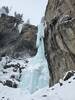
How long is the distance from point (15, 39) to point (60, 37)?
33527mm

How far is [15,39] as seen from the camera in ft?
171

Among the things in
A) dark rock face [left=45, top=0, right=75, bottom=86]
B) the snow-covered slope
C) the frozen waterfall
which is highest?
dark rock face [left=45, top=0, right=75, bottom=86]

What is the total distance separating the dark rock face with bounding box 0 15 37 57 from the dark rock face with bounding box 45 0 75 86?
2701 cm

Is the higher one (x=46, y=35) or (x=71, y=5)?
(x=71, y=5)

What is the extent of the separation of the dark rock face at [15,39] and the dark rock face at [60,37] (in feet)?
88.6

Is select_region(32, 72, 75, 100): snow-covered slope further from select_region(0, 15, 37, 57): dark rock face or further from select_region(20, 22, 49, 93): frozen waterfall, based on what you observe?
select_region(0, 15, 37, 57): dark rock face

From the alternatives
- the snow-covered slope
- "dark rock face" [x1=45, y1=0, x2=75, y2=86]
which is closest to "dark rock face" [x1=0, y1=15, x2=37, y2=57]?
"dark rock face" [x1=45, y1=0, x2=75, y2=86]

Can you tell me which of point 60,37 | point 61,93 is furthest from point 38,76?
point 61,93

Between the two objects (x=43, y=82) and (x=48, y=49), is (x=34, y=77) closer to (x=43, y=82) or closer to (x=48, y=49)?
(x=43, y=82)

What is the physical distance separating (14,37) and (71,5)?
114 feet

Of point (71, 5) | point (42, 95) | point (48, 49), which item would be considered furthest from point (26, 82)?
point (42, 95)

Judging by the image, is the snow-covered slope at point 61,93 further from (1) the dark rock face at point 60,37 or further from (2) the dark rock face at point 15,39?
(2) the dark rock face at point 15,39

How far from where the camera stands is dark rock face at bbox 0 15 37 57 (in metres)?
49.6

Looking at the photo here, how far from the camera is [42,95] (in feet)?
32.7
